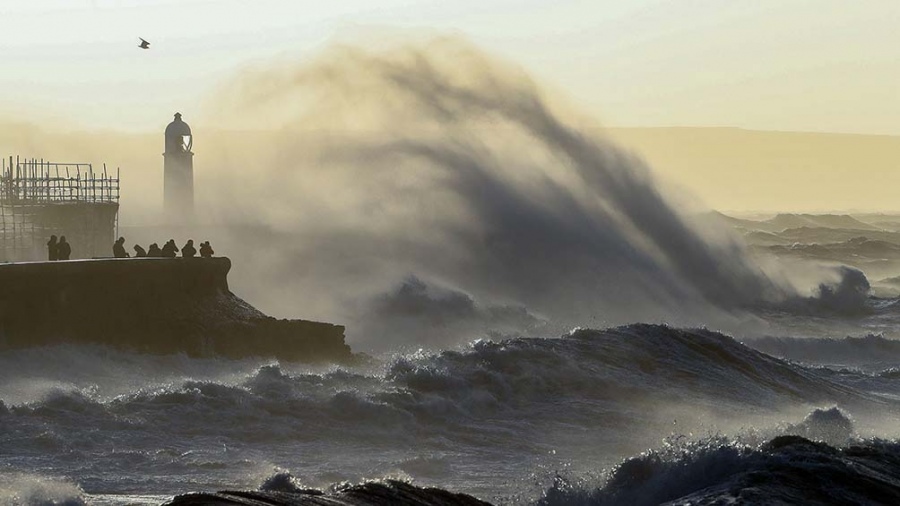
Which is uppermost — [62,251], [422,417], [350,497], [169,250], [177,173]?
[177,173]

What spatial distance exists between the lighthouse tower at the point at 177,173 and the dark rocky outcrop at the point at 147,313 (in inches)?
398

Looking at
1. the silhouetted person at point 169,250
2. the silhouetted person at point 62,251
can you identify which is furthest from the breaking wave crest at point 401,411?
the silhouetted person at point 169,250

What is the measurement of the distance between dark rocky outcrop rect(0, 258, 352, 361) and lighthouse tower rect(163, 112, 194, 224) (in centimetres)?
1011

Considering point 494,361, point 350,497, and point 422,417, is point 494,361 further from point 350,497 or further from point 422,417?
point 350,497

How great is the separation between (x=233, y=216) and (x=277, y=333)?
66.3 feet

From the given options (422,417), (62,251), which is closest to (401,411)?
(422,417)

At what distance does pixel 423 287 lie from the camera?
32375mm

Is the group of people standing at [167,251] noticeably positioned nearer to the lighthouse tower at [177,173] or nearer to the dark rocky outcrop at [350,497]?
the lighthouse tower at [177,173]

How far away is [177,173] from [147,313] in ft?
40.2

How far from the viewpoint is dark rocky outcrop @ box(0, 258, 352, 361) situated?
2042cm

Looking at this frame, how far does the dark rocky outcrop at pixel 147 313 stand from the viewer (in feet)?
67.0

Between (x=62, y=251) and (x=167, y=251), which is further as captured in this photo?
(x=167, y=251)

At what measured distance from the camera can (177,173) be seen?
33.8 meters

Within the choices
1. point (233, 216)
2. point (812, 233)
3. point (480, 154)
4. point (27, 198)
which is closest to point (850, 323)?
point (480, 154)
